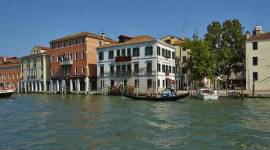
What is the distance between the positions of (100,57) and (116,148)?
123 ft

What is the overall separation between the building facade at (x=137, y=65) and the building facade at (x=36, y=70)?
14.5 metres

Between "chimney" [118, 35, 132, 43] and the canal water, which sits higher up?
"chimney" [118, 35, 132, 43]

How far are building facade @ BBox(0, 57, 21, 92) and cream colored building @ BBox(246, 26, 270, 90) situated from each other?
42.4 meters

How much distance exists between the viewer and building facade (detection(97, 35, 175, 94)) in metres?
42.2

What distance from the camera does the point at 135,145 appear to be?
37.3ft

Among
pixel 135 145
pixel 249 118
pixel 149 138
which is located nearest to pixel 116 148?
pixel 135 145

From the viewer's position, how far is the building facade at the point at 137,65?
1662 inches

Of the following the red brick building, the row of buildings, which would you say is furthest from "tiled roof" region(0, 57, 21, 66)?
the red brick building

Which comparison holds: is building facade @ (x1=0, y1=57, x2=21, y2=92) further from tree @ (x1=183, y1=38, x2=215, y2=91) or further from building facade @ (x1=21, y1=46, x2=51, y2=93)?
tree @ (x1=183, y1=38, x2=215, y2=91)

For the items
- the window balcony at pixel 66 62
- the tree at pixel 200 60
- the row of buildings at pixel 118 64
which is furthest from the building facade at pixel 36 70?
the tree at pixel 200 60

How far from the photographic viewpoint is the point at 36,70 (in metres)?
60.8

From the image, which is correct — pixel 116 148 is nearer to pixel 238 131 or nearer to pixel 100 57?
pixel 238 131

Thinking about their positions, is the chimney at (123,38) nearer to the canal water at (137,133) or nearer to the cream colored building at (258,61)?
the cream colored building at (258,61)

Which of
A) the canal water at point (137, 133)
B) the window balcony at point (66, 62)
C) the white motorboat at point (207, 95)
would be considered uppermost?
the window balcony at point (66, 62)
